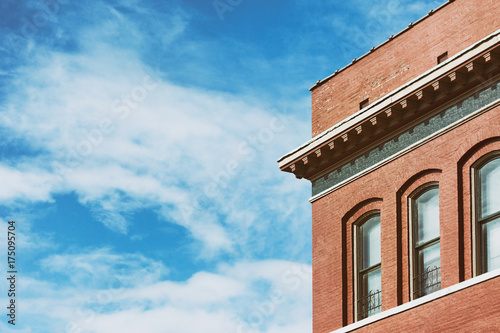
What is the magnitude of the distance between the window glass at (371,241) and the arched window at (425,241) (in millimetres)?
Result: 1373

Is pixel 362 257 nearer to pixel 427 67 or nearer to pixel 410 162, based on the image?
pixel 410 162

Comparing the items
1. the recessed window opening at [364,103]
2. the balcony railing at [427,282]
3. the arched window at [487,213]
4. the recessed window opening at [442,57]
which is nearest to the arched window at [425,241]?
the balcony railing at [427,282]

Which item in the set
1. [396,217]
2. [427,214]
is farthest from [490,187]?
[396,217]

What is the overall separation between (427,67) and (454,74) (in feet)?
6.67

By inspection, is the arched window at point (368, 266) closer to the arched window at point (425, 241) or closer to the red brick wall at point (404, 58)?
the arched window at point (425, 241)

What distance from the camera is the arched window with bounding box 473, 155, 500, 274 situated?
2297cm

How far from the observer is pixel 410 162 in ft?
83.8

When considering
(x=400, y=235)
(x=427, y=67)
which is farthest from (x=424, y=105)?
(x=400, y=235)

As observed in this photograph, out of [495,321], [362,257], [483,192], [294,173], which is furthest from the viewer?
[294,173]

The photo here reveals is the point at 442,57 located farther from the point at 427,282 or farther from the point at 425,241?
the point at 427,282

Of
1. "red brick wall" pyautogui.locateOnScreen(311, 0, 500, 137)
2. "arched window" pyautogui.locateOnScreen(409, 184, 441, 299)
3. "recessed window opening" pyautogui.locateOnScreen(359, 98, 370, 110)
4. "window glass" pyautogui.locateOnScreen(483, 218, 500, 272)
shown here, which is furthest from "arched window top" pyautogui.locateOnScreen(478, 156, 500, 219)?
"recessed window opening" pyautogui.locateOnScreen(359, 98, 370, 110)

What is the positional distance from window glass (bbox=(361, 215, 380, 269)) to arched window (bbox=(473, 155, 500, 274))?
11.4 feet

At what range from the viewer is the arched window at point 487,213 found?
22969 millimetres

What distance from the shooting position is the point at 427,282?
961 inches
